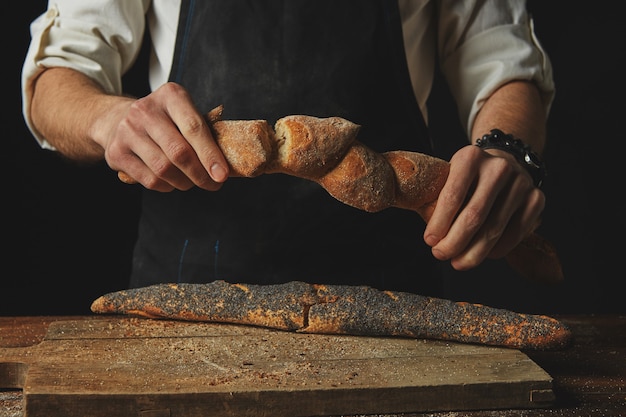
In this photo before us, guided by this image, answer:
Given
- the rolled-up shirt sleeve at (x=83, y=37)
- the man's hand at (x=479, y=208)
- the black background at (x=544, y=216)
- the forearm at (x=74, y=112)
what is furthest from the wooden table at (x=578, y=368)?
the black background at (x=544, y=216)

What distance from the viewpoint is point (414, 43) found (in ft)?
6.12

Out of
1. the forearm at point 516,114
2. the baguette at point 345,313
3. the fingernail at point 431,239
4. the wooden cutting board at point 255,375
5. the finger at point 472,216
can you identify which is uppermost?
the forearm at point 516,114

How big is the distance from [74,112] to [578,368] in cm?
109

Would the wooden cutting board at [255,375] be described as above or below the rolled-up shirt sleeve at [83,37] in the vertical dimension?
below

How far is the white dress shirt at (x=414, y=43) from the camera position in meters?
1.74

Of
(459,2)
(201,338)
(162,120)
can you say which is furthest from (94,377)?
(459,2)

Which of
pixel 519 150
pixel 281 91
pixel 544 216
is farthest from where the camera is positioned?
pixel 544 216

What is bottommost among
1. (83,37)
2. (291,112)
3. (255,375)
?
(255,375)

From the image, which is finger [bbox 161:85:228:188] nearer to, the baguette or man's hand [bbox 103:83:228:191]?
man's hand [bbox 103:83:228:191]

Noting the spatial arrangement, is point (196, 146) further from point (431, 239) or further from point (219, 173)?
point (431, 239)

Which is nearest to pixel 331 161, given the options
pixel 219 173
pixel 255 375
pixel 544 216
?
pixel 219 173

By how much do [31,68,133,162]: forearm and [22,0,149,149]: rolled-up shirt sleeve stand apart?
0.09ft

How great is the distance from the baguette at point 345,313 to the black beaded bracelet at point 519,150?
303 millimetres

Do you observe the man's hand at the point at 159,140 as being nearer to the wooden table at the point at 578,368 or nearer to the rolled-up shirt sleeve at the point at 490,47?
the wooden table at the point at 578,368
